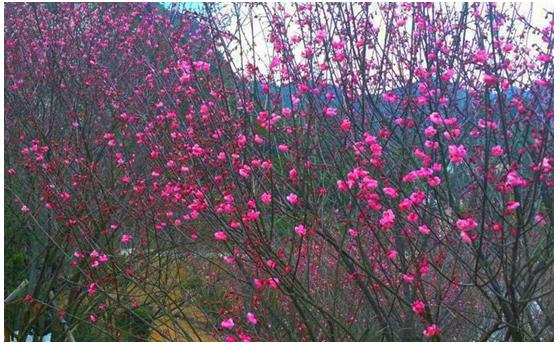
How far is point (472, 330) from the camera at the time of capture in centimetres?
554

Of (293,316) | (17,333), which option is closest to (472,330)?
(293,316)

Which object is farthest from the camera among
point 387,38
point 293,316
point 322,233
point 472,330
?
point 472,330

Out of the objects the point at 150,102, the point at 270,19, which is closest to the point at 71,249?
the point at 150,102

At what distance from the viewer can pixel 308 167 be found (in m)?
4.05

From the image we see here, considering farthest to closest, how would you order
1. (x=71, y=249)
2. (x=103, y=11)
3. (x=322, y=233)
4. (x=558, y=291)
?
(x=103, y=11) < (x=71, y=249) < (x=322, y=233) < (x=558, y=291)

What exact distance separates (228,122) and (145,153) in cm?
308

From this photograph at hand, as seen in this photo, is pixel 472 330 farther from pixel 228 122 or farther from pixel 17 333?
pixel 17 333

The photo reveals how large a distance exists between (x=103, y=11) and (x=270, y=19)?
15.2 ft

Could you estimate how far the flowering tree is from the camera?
140 inches

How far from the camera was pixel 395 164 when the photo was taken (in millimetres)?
4191

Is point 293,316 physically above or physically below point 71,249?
below

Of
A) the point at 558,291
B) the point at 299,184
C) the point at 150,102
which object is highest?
the point at 150,102

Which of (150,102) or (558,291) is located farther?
(150,102)

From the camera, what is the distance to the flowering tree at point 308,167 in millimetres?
3551
